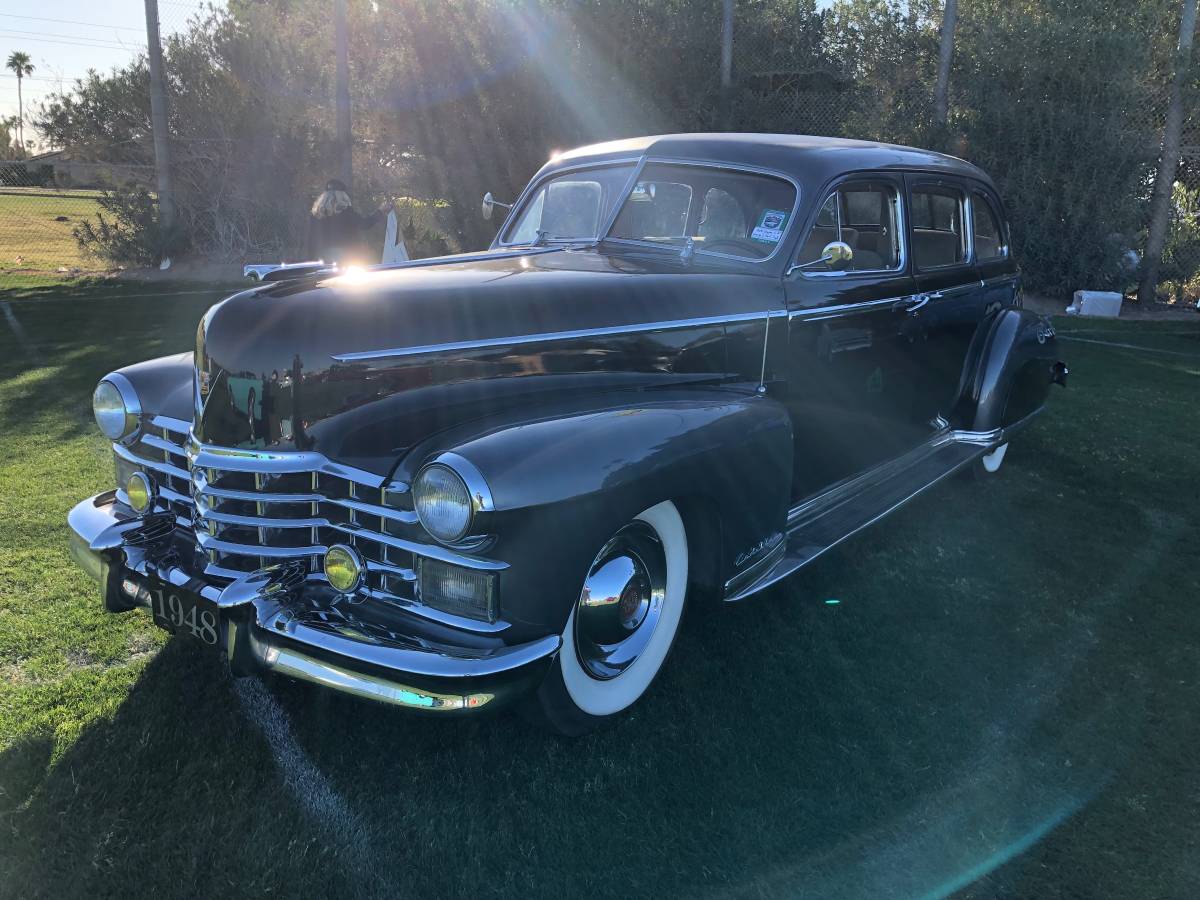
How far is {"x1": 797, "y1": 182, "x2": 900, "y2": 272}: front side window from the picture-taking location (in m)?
3.69

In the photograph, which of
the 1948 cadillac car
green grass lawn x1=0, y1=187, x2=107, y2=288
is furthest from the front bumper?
green grass lawn x1=0, y1=187, x2=107, y2=288

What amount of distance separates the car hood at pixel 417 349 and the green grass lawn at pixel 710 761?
0.91 m

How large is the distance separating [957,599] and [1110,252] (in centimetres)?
903

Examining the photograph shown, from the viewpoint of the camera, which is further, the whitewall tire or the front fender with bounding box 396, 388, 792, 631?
the whitewall tire

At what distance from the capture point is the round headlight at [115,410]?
3.11 metres

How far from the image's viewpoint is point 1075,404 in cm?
707

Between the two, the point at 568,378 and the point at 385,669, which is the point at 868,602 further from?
the point at 385,669

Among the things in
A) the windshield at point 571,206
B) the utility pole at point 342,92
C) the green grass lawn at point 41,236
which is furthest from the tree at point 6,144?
the windshield at point 571,206

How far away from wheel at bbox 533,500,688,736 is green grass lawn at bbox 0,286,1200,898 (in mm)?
121

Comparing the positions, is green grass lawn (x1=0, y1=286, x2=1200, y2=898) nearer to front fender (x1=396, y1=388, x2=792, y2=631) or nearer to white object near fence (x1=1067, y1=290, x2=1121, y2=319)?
front fender (x1=396, y1=388, x2=792, y2=631)

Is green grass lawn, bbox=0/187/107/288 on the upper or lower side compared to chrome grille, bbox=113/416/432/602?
upper

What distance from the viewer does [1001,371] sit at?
4.81 m

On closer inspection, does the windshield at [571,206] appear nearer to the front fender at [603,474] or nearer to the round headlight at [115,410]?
the front fender at [603,474]

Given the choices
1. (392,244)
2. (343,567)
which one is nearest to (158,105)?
(392,244)
